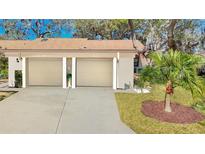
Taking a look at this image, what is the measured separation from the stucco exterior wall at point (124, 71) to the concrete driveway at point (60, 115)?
3.21 m

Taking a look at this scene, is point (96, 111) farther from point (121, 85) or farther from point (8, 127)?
point (121, 85)

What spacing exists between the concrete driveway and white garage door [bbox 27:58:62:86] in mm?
4262

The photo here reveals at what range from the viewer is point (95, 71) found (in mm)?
16250

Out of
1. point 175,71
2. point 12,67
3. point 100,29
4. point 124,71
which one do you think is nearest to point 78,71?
point 124,71

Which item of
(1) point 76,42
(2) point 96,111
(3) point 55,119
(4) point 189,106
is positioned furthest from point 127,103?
(1) point 76,42

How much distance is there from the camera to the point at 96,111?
29.8 feet

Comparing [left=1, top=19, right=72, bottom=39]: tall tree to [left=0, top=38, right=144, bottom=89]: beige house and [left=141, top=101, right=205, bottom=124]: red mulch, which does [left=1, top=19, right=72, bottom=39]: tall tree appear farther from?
[left=141, top=101, right=205, bottom=124]: red mulch

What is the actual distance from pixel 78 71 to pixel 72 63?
1.32 meters

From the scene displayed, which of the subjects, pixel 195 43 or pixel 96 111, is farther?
pixel 195 43

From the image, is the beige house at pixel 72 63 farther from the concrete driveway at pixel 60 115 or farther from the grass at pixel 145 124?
the grass at pixel 145 124

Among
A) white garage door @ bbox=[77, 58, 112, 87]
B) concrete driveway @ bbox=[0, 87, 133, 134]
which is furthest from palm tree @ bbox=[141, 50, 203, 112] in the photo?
white garage door @ bbox=[77, 58, 112, 87]

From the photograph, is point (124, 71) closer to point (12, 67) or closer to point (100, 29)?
point (12, 67)

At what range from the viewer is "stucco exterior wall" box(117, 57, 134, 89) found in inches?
592
